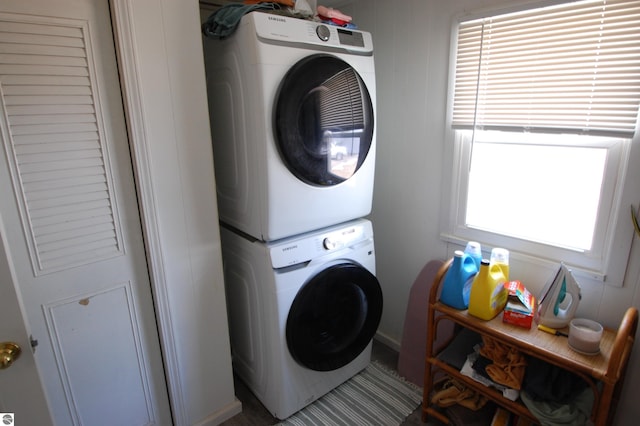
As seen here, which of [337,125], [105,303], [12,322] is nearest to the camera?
[12,322]

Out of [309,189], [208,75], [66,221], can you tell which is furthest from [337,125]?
[66,221]

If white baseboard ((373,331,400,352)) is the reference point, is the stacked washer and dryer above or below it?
above

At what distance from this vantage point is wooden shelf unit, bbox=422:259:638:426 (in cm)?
113

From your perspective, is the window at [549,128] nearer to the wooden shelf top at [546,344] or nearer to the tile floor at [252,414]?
the wooden shelf top at [546,344]

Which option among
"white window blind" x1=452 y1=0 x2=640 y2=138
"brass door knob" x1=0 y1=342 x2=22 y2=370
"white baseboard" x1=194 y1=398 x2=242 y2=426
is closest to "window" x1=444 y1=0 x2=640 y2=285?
"white window blind" x1=452 y1=0 x2=640 y2=138

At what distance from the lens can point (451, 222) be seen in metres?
1.86

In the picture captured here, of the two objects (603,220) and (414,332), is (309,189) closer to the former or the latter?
(414,332)

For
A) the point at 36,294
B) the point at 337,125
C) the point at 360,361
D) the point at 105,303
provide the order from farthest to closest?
the point at 360,361, the point at 337,125, the point at 105,303, the point at 36,294

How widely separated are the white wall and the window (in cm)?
9

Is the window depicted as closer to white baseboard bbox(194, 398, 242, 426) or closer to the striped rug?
the striped rug

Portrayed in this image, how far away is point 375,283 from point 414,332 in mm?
379

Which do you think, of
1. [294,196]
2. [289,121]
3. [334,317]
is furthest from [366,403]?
[289,121]

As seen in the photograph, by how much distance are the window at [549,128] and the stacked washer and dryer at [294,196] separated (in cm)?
47

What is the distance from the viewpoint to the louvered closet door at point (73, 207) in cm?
113
